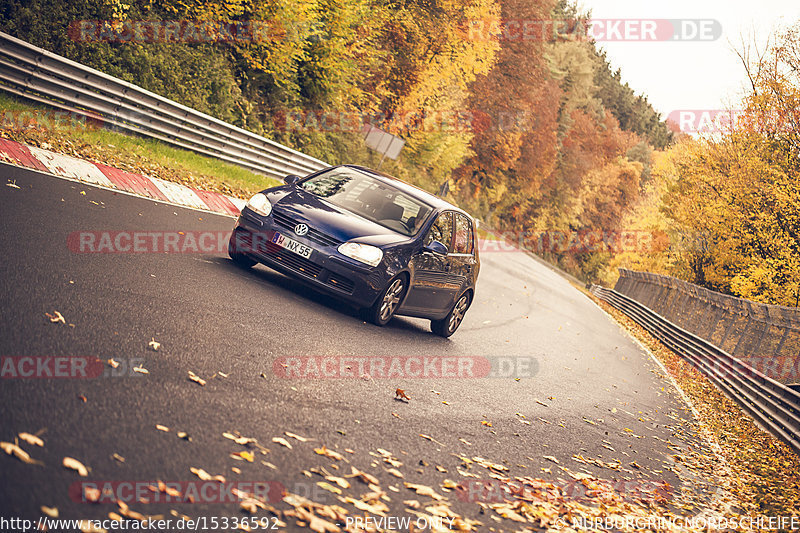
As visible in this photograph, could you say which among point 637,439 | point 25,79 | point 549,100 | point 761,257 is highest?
point 549,100

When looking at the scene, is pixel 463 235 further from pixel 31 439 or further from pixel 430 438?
pixel 31 439

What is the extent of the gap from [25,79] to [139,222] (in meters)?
5.89

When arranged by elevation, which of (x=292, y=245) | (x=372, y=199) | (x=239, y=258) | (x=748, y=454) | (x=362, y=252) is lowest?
(x=748, y=454)

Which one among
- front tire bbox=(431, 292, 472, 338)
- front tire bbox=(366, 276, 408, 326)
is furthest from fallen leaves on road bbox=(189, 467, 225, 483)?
front tire bbox=(431, 292, 472, 338)

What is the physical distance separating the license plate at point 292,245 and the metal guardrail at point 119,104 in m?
7.58

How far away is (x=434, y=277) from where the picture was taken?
11.5 m

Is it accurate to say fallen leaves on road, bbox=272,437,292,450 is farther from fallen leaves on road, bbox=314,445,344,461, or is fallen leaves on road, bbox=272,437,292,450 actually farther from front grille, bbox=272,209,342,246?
front grille, bbox=272,209,342,246

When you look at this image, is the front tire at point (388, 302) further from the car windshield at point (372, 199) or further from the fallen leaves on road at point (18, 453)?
the fallen leaves on road at point (18, 453)

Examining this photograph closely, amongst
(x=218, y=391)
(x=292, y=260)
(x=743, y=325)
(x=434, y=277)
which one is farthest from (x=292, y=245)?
(x=743, y=325)

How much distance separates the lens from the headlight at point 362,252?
33.2 ft

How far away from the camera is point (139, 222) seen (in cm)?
1129

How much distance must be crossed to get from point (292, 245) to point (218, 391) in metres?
4.25

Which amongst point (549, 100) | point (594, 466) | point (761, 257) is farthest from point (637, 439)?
point (549, 100)

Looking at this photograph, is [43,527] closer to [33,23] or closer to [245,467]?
[245,467]
